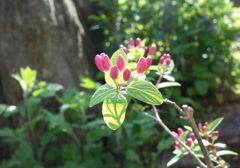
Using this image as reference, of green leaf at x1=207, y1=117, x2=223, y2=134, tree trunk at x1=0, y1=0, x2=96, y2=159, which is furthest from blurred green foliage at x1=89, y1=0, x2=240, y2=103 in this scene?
green leaf at x1=207, y1=117, x2=223, y2=134

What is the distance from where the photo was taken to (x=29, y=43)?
296 centimetres

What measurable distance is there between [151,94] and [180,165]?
1840mm

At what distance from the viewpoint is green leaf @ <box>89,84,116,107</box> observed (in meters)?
0.89

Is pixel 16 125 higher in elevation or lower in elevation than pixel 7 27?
lower

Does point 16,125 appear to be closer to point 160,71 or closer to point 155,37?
point 155,37

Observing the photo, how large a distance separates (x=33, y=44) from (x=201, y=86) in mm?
2020

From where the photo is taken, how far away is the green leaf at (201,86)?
3744mm

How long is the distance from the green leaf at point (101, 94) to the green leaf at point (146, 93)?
57 mm

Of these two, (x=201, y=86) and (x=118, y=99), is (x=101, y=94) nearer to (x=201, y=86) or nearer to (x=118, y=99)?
(x=118, y=99)

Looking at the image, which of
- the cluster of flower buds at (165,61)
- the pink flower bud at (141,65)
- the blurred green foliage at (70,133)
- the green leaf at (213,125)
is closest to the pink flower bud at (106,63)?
the pink flower bud at (141,65)

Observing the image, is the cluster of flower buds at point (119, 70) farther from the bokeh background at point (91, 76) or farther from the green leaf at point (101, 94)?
the bokeh background at point (91, 76)

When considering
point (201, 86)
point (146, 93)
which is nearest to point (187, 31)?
point (201, 86)

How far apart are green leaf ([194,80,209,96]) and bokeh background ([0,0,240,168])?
0.04 feet

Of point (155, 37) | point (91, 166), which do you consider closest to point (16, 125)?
point (91, 166)
